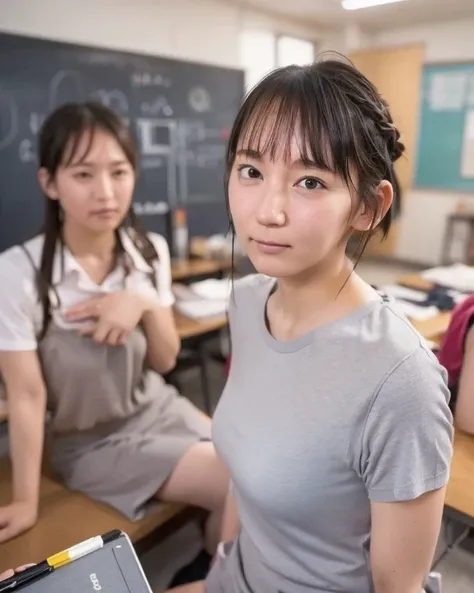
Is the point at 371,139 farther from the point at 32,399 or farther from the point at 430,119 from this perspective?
the point at 430,119

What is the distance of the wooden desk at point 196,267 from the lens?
2895 mm

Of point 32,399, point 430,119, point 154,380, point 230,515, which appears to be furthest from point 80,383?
point 430,119

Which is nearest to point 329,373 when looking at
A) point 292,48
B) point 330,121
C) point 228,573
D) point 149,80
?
point 330,121

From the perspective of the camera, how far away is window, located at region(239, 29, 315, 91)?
4215 millimetres

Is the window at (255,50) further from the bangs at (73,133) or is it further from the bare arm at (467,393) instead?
the bare arm at (467,393)

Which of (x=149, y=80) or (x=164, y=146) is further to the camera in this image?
(x=164, y=146)

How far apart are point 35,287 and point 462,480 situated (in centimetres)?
99

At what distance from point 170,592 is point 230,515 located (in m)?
0.18

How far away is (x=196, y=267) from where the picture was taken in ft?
9.81

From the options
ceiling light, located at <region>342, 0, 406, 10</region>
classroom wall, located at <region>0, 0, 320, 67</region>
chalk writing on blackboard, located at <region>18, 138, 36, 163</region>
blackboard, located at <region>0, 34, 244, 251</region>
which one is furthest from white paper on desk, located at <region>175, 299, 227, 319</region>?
ceiling light, located at <region>342, 0, 406, 10</region>

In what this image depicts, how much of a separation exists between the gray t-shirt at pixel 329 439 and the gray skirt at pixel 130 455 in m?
0.38

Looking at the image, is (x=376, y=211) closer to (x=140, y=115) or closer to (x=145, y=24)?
(x=140, y=115)

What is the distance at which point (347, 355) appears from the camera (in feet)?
2.30

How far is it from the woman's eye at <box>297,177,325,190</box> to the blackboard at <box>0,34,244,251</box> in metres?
1.40
